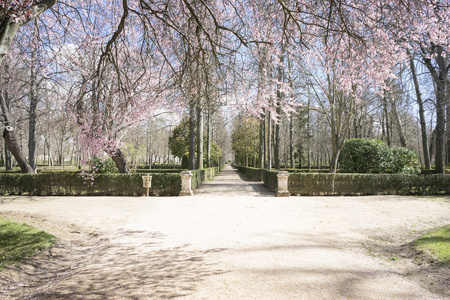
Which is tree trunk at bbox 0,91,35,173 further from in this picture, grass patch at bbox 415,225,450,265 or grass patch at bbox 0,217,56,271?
grass patch at bbox 415,225,450,265

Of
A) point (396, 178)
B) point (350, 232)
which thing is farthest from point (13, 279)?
point (396, 178)

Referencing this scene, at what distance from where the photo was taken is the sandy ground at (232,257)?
2943 millimetres

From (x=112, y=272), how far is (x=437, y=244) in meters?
5.22

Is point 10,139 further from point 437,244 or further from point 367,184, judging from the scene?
point 367,184

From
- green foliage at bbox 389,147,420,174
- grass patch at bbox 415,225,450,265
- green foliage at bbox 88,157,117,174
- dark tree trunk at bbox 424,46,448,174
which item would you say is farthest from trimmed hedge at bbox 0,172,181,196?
dark tree trunk at bbox 424,46,448,174

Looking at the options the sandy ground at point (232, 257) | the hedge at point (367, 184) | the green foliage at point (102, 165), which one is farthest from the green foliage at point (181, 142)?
the sandy ground at point (232, 257)

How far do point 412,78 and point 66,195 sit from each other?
69.7 ft

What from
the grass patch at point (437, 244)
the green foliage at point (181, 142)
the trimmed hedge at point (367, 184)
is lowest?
the grass patch at point (437, 244)

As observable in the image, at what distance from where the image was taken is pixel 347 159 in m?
13.7

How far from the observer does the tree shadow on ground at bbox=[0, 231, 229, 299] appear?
291cm

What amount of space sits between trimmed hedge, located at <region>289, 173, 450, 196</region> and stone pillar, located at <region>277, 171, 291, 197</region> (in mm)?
469

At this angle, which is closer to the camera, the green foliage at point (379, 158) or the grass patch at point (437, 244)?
the grass patch at point (437, 244)

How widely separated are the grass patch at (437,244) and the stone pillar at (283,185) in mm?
6000

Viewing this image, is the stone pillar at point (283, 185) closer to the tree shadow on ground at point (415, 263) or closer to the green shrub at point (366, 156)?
the green shrub at point (366, 156)
